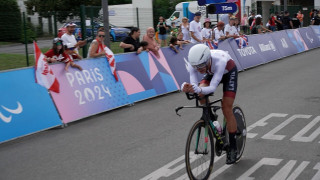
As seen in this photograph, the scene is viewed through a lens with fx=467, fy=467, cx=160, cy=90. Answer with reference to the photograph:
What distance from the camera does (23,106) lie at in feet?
27.0

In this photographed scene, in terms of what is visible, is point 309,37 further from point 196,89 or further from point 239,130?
point 196,89

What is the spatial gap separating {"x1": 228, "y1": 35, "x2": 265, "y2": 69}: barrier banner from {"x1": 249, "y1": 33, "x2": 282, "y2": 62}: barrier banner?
0.45 ft

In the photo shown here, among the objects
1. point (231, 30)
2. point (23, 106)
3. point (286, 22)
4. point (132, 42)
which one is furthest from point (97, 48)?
point (286, 22)

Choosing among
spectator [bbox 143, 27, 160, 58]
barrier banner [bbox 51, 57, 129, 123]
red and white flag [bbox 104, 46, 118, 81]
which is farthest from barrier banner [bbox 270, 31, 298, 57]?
Answer: barrier banner [bbox 51, 57, 129, 123]

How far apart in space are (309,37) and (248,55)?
893 cm

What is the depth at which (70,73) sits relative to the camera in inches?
374

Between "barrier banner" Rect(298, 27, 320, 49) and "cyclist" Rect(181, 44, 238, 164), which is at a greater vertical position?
"cyclist" Rect(181, 44, 238, 164)

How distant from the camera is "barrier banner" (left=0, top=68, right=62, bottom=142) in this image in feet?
25.9

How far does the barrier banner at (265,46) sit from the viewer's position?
17841mm

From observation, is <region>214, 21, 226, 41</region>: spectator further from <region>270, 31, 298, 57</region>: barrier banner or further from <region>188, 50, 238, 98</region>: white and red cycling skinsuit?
<region>188, 50, 238, 98</region>: white and red cycling skinsuit

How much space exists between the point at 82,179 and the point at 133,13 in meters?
14.0

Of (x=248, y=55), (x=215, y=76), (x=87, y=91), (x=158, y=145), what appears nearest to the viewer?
(x=215, y=76)

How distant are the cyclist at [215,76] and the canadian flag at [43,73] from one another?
163 inches

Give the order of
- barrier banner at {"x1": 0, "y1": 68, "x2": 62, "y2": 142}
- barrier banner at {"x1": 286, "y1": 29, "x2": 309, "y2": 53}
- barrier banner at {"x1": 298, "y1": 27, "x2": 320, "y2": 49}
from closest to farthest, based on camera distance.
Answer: barrier banner at {"x1": 0, "y1": 68, "x2": 62, "y2": 142}, barrier banner at {"x1": 286, "y1": 29, "x2": 309, "y2": 53}, barrier banner at {"x1": 298, "y1": 27, "x2": 320, "y2": 49}
